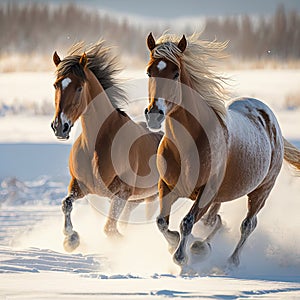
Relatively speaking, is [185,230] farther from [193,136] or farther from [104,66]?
[104,66]

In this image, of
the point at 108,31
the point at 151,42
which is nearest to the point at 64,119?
the point at 151,42

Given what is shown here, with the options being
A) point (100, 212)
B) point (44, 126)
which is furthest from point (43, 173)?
point (100, 212)

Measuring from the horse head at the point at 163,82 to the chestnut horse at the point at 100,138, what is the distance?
1064 millimetres

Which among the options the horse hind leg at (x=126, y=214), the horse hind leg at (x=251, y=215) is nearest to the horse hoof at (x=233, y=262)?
the horse hind leg at (x=251, y=215)

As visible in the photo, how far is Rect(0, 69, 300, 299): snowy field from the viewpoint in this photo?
4.95 metres

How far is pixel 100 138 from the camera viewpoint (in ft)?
23.2

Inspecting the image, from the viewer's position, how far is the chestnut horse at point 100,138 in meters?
6.74

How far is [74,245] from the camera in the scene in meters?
6.84

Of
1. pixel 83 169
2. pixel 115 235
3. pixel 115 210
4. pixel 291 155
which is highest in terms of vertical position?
pixel 83 169

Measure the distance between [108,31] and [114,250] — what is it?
15.2m

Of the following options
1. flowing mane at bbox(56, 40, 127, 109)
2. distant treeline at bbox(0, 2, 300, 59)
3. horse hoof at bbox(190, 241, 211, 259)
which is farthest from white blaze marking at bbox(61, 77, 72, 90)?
distant treeline at bbox(0, 2, 300, 59)

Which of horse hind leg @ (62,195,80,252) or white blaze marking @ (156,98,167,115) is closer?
white blaze marking @ (156,98,167,115)

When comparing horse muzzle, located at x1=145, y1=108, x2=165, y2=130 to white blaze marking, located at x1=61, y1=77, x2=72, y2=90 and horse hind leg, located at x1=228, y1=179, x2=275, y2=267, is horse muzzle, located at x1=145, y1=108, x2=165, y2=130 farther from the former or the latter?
horse hind leg, located at x1=228, y1=179, x2=275, y2=267

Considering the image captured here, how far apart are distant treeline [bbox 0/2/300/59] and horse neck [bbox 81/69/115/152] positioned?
1234 cm
